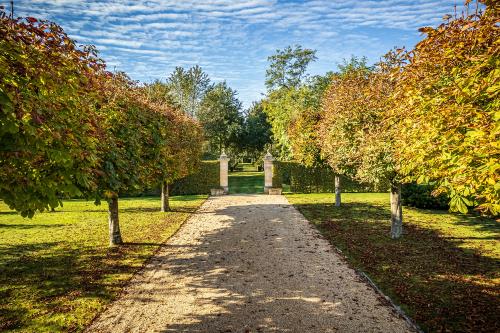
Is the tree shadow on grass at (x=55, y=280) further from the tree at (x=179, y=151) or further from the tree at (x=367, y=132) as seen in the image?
the tree at (x=367, y=132)

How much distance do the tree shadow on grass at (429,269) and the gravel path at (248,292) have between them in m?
0.67

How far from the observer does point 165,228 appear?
13203 millimetres

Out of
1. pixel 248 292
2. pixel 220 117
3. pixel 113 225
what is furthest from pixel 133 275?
pixel 220 117

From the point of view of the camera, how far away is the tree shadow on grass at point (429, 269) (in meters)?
5.81

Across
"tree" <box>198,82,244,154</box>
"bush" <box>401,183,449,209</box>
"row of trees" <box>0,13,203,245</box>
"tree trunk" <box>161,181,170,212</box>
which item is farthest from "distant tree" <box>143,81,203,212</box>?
"tree" <box>198,82,244,154</box>

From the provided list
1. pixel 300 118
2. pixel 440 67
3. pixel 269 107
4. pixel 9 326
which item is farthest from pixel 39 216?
pixel 269 107

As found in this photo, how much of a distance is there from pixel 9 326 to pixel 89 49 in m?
5.32

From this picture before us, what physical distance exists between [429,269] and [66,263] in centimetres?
983

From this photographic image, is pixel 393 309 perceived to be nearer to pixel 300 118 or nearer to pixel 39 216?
pixel 300 118

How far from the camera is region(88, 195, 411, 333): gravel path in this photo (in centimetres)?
557

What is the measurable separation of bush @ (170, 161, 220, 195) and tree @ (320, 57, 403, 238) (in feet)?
47.9

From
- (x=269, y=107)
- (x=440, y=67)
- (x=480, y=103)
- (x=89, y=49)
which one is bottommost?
(x=480, y=103)

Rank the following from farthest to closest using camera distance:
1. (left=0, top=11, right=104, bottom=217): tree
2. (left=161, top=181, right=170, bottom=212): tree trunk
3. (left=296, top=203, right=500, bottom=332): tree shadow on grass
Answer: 1. (left=161, top=181, right=170, bottom=212): tree trunk
2. (left=296, top=203, right=500, bottom=332): tree shadow on grass
3. (left=0, top=11, right=104, bottom=217): tree

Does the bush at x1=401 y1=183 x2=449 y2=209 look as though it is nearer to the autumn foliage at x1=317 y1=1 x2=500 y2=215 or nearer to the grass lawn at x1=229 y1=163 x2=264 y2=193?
the autumn foliage at x1=317 y1=1 x2=500 y2=215
